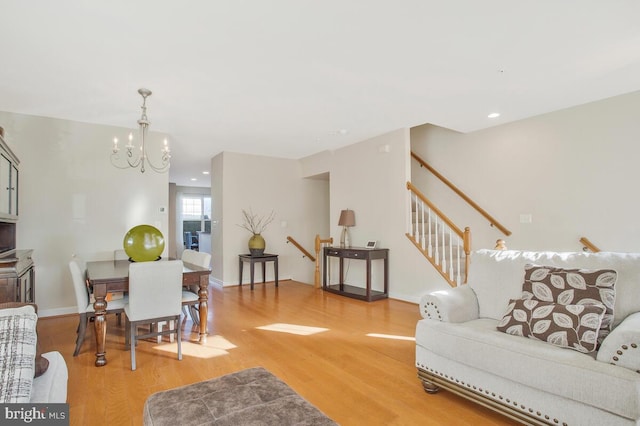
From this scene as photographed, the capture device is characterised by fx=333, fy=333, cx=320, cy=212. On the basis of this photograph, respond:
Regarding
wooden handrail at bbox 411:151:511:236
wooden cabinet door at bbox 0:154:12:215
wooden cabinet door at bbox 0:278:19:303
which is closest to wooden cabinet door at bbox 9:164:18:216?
wooden cabinet door at bbox 0:154:12:215

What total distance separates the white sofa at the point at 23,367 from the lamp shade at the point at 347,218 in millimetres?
4454

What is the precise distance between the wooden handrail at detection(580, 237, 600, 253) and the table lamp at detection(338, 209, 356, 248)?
3.04 metres

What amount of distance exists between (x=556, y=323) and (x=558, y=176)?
3041mm

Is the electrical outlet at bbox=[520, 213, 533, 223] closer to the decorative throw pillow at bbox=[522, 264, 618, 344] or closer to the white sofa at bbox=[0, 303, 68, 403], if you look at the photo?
the decorative throw pillow at bbox=[522, 264, 618, 344]

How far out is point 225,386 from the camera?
A: 148cm

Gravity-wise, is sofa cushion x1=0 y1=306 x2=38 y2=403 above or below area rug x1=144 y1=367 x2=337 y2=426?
above

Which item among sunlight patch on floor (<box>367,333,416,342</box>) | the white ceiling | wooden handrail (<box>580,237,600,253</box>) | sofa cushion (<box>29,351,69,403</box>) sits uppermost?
the white ceiling

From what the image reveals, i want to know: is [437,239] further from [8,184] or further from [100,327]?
[8,184]

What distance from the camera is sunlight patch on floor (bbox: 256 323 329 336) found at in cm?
354

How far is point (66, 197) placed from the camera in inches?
171

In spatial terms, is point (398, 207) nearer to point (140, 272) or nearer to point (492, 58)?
point (492, 58)

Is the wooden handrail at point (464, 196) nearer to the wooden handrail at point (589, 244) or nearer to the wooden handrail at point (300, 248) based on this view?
the wooden handrail at point (589, 244)

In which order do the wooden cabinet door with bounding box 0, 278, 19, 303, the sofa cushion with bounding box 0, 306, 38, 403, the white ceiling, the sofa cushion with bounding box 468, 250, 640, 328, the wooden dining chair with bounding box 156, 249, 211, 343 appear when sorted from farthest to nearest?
the wooden dining chair with bounding box 156, 249, 211, 343
the wooden cabinet door with bounding box 0, 278, 19, 303
the white ceiling
the sofa cushion with bounding box 468, 250, 640, 328
the sofa cushion with bounding box 0, 306, 38, 403

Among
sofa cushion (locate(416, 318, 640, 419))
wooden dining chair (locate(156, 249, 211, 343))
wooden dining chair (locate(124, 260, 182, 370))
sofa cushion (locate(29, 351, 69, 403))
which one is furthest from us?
wooden dining chair (locate(156, 249, 211, 343))
